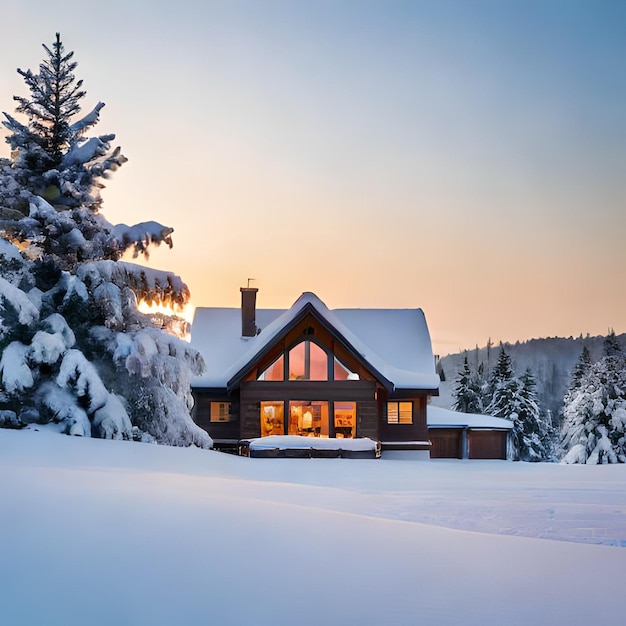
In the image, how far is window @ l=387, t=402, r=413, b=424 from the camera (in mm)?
28500

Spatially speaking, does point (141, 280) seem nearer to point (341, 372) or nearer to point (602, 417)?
point (341, 372)

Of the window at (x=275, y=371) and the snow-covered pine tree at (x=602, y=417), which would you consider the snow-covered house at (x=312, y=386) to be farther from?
the snow-covered pine tree at (x=602, y=417)

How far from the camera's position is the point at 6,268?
44.9 ft

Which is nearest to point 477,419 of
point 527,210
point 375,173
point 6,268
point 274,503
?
point 527,210

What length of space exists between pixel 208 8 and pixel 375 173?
25.5 ft

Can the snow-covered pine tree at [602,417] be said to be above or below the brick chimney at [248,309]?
below

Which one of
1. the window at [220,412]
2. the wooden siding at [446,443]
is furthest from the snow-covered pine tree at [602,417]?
the window at [220,412]

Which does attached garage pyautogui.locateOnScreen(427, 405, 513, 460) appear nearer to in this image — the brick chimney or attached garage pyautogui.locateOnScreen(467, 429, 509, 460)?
attached garage pyautogui.locateOnScreen(467, 429, 509, 460)

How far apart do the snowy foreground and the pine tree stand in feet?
30.7

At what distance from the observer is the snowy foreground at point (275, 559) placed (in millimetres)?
3883

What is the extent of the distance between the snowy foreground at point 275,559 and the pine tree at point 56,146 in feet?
30.7

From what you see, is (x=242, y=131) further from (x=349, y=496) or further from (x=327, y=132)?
(x=349, y=496)

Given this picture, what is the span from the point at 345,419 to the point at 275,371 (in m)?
3.59

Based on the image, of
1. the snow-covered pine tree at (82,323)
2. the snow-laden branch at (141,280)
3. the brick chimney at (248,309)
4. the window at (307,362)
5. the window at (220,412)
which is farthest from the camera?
the brick chimney at (248,309)
